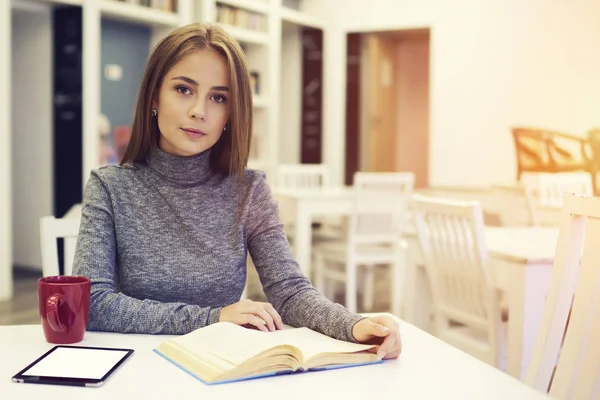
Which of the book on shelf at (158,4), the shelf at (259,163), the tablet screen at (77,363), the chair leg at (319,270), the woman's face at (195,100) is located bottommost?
the chair leg at (319,270)

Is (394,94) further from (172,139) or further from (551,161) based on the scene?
(172,139)

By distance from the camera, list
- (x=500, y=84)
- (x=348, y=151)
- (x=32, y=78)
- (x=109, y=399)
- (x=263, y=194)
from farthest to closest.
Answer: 1. (x=348, y=151)
2. (x=500, y=84)
3. (x=32, y=78)
4. (x=263, y=194)
5. (x=109, y=399)

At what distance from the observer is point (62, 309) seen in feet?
3.12

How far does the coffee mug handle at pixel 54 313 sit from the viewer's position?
3.11ft

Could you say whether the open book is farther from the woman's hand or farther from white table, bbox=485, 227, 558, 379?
white table, bbox=485, 227, 558, 379

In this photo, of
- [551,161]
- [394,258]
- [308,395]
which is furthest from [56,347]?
[551,161]

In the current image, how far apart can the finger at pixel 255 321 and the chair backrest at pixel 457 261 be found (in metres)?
1.13

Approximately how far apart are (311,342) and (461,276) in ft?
4.24

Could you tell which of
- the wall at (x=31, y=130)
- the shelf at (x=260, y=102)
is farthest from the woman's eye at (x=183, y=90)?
the shelf at (x=260, y=102)

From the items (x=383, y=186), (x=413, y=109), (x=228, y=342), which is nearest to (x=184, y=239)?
(x=228, y=342)

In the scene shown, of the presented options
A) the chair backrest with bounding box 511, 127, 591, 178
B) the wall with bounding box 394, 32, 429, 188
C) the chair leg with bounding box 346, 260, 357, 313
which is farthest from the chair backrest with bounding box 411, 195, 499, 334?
the wall with bounding box 394, 32, 429, 188

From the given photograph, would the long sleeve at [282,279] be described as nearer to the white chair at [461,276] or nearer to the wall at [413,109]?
the white chair at [461,276]

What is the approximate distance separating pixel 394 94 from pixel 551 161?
2.20 m

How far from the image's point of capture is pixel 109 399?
0.75m
